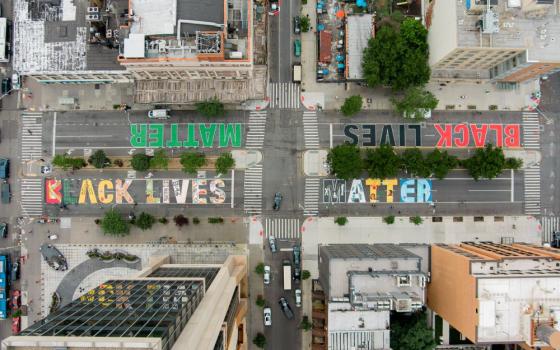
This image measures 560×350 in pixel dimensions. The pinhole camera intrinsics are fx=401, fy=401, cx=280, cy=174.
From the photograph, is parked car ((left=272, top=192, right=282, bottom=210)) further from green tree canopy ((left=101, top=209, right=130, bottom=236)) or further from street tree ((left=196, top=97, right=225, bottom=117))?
green tree canopy ((left=101, top=209, right=130, bottom=236))

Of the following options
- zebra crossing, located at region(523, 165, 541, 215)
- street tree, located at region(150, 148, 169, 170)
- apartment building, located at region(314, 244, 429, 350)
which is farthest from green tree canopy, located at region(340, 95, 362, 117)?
zebra crossing, located at region(523, 165, 541, 215)

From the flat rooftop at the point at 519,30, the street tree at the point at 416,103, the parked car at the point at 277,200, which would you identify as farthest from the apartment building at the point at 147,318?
the flat rooftop at the point at 519,30

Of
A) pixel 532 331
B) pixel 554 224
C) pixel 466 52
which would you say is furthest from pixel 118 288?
pixel 554 224

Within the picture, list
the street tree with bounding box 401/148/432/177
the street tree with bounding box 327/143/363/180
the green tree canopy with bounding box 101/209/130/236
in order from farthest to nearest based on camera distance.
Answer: the green tree canopy with bounding box 101/209/130/236, the street tree with bounding box 401/148/432/177, the street tree with bounding box 327/143/363/180

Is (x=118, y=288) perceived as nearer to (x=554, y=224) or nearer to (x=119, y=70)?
(x=119, y=70)

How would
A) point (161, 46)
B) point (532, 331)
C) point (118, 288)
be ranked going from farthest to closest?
point (161, 46)
point (532, 331)
point (118, 288)

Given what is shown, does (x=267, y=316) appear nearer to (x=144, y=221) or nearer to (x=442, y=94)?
(x=144, y=221)

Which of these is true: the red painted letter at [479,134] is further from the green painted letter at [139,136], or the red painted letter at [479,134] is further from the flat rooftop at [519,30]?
the green painted letter at [139,136]
